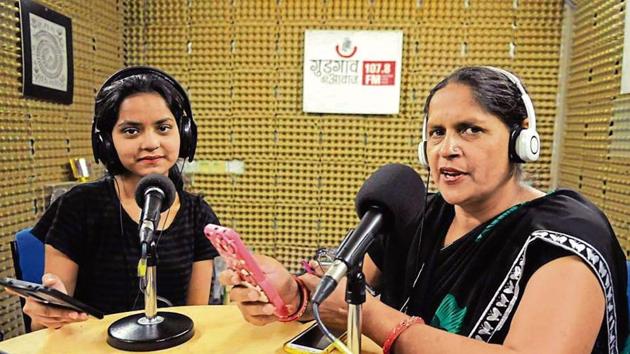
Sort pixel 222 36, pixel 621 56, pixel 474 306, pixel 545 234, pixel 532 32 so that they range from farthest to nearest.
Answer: pixel 222 36 → pixel 532 32 → pixel 621 56 → pixel 474 306 → pixel 545 234

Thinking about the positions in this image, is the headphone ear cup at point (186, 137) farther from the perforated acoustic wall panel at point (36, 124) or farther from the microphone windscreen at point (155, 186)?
the perforated acoustic wall panel at point (36, 124)

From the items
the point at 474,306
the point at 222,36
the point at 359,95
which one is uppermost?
the point at 222,36

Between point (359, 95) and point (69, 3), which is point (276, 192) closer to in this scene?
point (359, 95)

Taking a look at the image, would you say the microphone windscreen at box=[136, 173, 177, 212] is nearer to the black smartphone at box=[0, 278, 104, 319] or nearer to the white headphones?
the black smartphone at box=[0, 278, 104, 319]

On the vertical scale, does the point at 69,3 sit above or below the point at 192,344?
above

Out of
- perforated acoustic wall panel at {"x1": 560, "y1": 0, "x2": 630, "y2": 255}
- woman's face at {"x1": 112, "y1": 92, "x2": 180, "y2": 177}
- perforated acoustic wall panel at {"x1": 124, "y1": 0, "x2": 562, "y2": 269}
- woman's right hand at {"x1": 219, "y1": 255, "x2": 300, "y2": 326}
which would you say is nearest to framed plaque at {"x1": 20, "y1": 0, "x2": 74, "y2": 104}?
perforated acoustic wall panel at {"x1": 124, "y1": 0, "x2": 562, "y2": 269}

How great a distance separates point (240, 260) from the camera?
90 centimetres

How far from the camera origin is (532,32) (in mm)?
3336

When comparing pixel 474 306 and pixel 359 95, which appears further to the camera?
pixel 359 95

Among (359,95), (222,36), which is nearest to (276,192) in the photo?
(359,95)

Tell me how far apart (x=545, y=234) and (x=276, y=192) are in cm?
271

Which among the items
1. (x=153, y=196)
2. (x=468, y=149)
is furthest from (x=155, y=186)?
(x=468, y=149)

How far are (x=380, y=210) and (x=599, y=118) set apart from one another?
8.07 ft

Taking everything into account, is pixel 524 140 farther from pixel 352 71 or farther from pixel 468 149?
pixel 352 71
